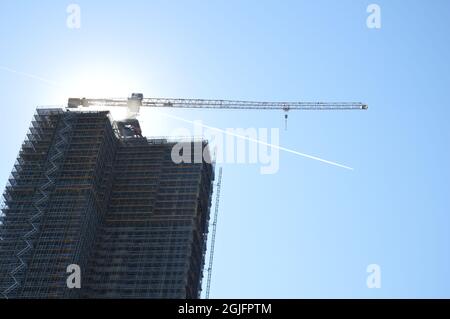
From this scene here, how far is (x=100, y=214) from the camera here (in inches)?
6693

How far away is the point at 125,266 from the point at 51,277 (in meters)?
19.1

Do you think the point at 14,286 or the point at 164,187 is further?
the point at 164,187

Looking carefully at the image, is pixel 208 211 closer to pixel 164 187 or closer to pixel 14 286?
pixel 164 187

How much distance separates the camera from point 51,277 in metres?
150

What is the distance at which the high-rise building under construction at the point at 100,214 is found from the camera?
15462 cm

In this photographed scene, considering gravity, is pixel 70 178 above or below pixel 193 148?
below

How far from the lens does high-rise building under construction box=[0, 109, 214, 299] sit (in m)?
155

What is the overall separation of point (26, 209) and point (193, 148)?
150 feet
